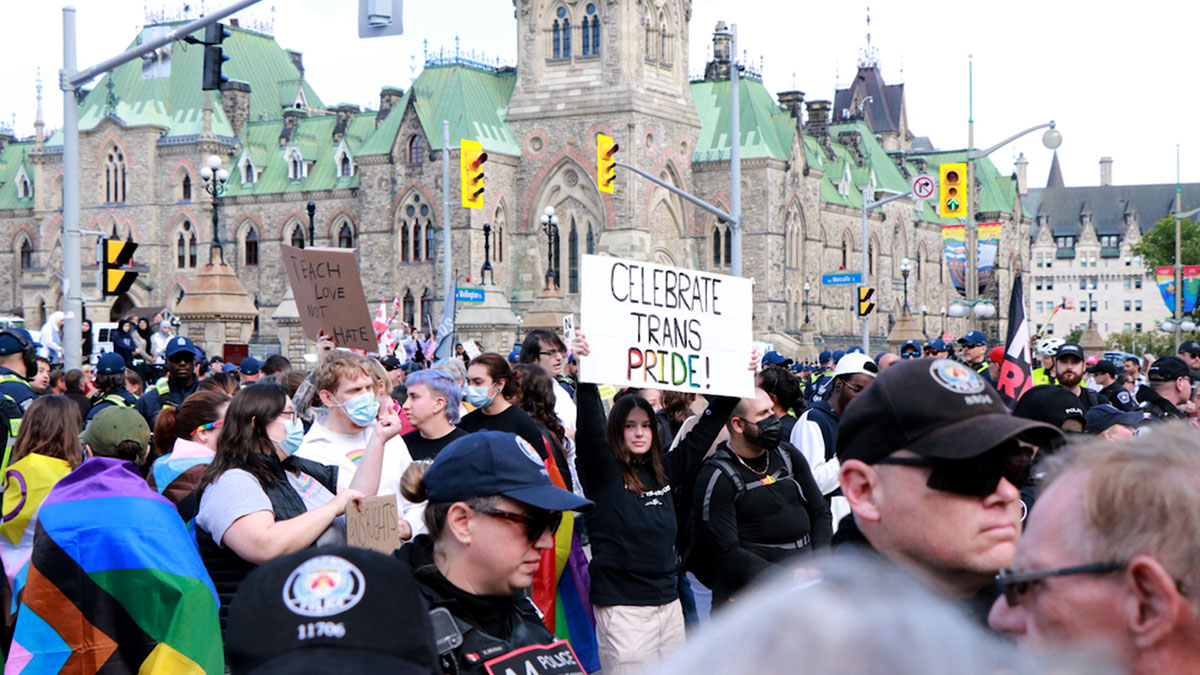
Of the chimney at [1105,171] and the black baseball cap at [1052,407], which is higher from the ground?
the chimney at [1105,171]

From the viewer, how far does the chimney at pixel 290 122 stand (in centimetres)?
6894

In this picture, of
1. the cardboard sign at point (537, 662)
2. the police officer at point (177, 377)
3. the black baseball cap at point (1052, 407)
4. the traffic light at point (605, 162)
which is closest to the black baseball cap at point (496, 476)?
the cardboard sign at point (537, 662)

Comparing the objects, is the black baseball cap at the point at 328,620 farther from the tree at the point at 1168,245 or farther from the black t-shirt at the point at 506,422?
the tree at the point at 1168,245

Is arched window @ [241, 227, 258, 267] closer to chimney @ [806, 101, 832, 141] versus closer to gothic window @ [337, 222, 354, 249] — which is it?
gothic window @ [337, 222, 354, 249]

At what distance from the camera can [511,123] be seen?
60156mm

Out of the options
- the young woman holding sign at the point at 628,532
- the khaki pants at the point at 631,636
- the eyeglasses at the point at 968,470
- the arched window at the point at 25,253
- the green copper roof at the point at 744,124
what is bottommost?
the khaki pants at the point at 631,636

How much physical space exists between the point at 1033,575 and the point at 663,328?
189 inches

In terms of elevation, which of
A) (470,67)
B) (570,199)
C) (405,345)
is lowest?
(405,345)

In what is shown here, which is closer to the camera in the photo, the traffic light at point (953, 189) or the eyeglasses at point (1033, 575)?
the eyeglasses at point (1033, 575)

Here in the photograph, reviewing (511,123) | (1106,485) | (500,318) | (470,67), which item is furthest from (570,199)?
(1106,485)

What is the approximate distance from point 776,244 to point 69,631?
60.0m

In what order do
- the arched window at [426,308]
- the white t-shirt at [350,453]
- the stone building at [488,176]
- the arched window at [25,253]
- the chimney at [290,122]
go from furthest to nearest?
the arched window at [25,253] → the chimney at [290,122] → the arched window at [426,308] → the stone building at [488,176] → the white t-shirt at [350,453]

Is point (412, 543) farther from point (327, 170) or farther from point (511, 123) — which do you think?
point (327, 170)

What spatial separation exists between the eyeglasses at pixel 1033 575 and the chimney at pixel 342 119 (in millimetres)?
67264
